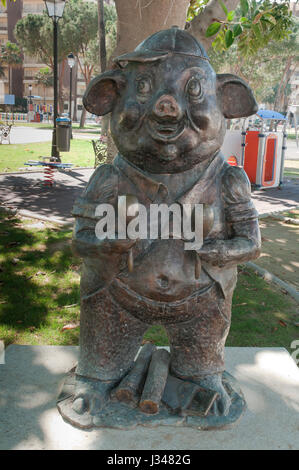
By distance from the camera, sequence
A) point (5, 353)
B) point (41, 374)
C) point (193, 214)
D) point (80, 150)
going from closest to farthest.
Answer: point (193, 214) → point (41, 374) → point (5, 353) → point (80, 150)

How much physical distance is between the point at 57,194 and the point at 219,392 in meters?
8.23

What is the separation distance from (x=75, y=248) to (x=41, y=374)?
0.95m

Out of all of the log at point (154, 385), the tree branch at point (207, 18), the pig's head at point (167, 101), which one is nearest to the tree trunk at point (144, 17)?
the tree branch at point (207, 18)

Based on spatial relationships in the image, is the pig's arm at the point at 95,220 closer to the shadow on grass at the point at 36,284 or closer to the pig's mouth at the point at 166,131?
the pig's mouth at the point at 166,131

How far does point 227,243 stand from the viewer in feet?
6.95

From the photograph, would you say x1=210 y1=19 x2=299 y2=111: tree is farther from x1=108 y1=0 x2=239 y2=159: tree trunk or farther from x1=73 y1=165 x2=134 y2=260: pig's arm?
x1=73 y1=165 x2=134 y2=260: pig's arm

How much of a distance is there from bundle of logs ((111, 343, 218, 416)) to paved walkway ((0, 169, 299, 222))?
5609mm

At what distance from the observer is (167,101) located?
1.92 m

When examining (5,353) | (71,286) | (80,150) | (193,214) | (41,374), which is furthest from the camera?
(80,150)

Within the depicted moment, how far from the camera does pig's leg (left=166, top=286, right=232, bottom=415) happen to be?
226cm

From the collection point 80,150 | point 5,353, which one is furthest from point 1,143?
point 5,353

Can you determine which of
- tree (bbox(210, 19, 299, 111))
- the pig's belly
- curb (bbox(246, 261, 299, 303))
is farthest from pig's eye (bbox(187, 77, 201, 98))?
tree (bbox(210, 19, 299, 111))

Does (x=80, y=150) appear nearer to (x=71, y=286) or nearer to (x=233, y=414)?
(x=71, y=286)

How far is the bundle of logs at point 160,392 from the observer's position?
7.33 ft
